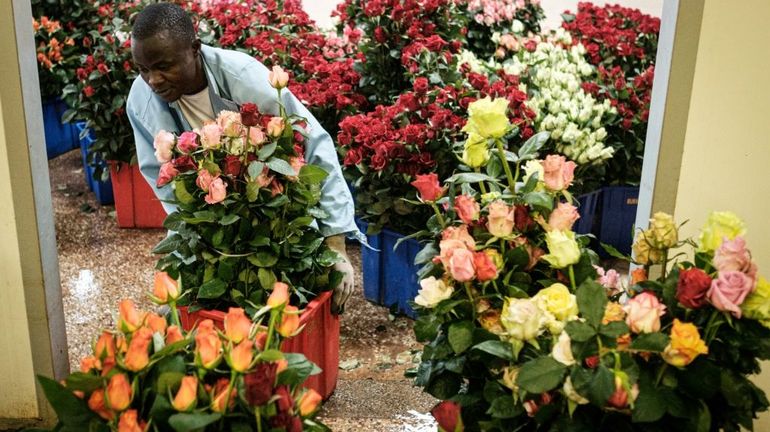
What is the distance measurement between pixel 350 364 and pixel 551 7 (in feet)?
16.5

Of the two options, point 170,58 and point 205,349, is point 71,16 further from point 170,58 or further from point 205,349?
point 205,349

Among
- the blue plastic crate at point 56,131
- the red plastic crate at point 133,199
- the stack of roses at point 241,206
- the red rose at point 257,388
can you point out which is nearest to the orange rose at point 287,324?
the red rose at point 257,388

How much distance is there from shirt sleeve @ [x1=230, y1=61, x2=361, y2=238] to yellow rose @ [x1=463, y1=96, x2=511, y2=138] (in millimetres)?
854

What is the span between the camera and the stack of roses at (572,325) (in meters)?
1.15

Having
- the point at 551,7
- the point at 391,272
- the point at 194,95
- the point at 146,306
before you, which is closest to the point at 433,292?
the point at 194,95

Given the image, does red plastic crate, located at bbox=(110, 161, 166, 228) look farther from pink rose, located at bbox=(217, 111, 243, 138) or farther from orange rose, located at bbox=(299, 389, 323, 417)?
orange rose, located at bbox=(299, 389, 323, 417)

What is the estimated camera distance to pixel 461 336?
138cm

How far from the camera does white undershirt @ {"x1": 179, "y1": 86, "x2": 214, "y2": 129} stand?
7.87ft

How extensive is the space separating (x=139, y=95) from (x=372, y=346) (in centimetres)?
117

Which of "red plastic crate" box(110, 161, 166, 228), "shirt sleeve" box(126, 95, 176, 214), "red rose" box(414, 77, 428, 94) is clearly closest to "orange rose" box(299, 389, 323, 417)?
"shirt sleeve" box(126, 95, 176, 214)

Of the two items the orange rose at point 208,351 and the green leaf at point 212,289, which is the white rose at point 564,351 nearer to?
the orange rose at point 208,351

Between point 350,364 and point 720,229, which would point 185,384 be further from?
point 350,364

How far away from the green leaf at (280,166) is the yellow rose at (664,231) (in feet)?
2.95

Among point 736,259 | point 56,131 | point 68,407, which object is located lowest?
point 56,131
